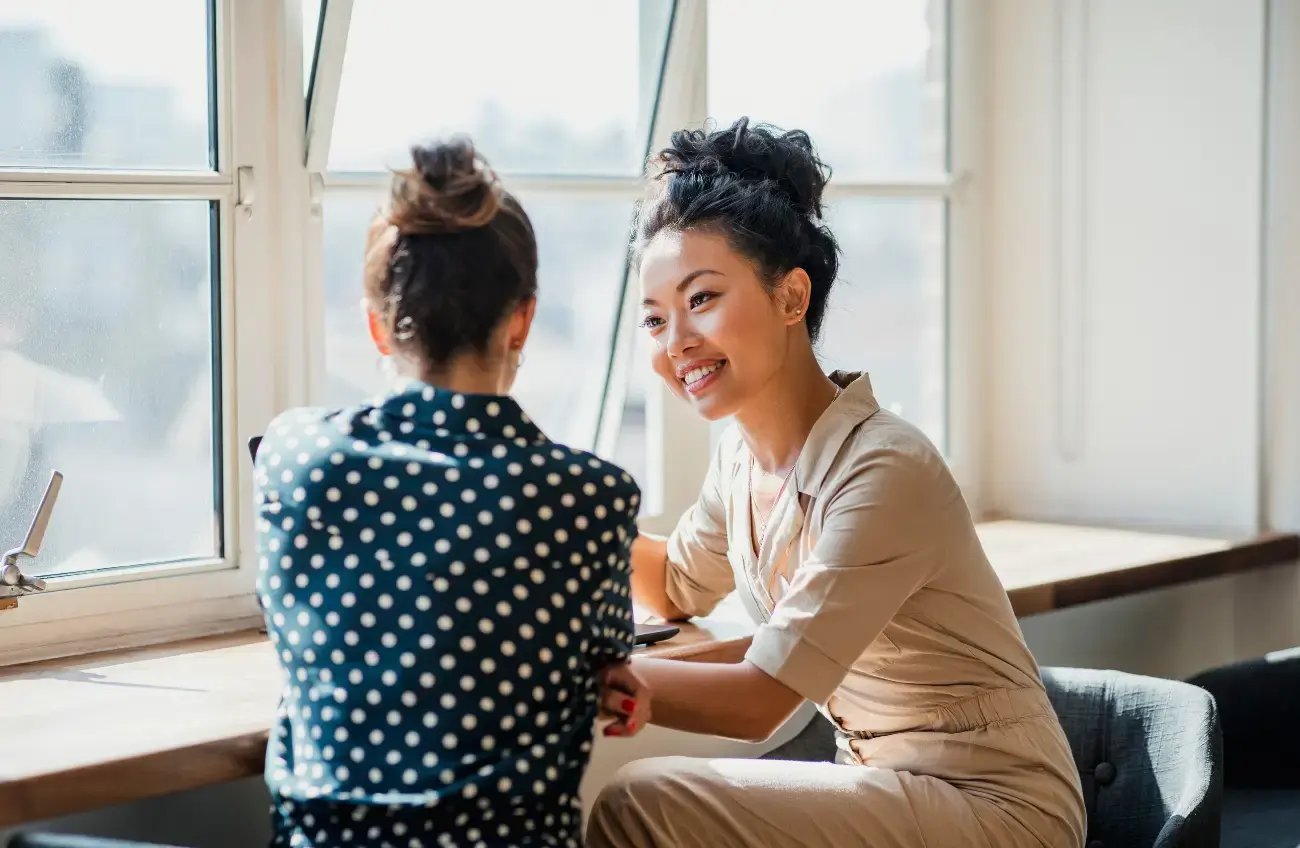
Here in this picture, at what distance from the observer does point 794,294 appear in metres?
1.98

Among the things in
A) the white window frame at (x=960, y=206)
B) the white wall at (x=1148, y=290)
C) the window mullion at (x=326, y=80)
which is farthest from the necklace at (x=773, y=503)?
the white wall at (x=1148, y=290)

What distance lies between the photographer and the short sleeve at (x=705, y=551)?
7.27ft

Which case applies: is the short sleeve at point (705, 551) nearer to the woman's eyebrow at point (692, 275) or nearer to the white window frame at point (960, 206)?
the woman's eyebrow at point (692, 275)

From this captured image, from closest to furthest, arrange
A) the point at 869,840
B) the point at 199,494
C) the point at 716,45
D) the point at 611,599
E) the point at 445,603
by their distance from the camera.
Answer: the point at 445,603, the point at 611,599, the point at 869,840, the point at 199,494, the point at 716,45

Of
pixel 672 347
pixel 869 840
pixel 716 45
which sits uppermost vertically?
pixel 716 45

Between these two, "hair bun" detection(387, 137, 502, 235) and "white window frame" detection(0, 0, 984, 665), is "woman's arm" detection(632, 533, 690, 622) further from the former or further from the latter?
"hair bun" detection(387, 137, 502, 235)

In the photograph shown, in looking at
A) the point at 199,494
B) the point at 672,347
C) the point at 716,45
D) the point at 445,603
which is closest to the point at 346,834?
the point at 445,603

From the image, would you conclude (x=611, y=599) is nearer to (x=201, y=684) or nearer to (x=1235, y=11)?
(x=201, y=684)

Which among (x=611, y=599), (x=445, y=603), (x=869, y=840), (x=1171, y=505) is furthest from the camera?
(x=1171, y=505)

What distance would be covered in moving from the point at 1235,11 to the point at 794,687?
6.63 ft

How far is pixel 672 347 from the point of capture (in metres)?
→ 1.99

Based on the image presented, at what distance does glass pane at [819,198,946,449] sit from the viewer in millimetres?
3332

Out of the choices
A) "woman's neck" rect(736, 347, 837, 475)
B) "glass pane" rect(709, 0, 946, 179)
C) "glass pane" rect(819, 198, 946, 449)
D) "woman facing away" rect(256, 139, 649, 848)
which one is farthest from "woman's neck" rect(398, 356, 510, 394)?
"glass pane" rect(819, 198, 946, 449)

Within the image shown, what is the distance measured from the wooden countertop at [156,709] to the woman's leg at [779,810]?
0.28 metres
